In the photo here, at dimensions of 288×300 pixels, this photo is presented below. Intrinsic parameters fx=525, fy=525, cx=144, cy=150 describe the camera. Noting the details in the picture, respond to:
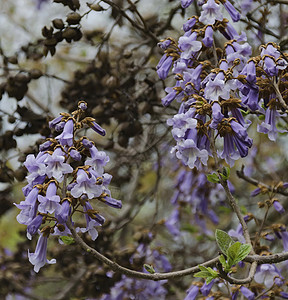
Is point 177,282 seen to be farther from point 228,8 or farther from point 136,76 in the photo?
point 228,8

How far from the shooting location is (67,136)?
2.32 m

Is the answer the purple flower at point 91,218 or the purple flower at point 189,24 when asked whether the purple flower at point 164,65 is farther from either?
the purple flower at point 91,218

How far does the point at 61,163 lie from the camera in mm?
2244

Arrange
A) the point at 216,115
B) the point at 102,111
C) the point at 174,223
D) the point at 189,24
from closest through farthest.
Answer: the point at 216,115, the point at 189,24, the point at 102,111, the point at 174,223

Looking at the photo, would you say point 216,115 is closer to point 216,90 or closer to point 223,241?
point 216,90

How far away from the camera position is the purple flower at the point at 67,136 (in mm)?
2318

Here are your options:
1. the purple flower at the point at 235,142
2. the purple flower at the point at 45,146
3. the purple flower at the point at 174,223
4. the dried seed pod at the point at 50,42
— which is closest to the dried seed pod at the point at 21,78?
the dried seed pod at the point at 50,42

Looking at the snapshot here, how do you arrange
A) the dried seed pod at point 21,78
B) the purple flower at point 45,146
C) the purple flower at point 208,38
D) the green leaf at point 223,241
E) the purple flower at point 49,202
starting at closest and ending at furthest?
the purple flower at point 49,202
the green leaf at point 223,241
the purple flower at point 45,146
the purple flower at point 208,38
the dried seed pod at point 21,78

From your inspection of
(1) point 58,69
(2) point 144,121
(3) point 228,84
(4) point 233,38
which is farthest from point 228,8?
(1) point 58,69

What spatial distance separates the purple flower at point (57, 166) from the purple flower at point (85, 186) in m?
0.06

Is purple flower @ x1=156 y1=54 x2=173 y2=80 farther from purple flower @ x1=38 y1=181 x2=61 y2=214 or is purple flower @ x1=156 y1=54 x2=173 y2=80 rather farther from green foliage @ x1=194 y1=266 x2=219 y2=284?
green foliage @ x1=194 y1=266 x2=219 y2=284

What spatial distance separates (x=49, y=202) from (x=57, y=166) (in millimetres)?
163

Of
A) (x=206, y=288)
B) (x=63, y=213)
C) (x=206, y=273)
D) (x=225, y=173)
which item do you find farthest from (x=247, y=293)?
(x=63, y=213)

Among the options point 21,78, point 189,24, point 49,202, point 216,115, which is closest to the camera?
point 49,202
